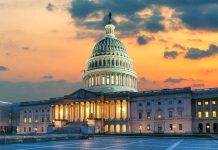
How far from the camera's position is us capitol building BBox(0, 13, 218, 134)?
448ft

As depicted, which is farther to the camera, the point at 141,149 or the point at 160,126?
the point at 160,126

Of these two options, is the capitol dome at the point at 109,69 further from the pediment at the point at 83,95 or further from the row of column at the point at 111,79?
the pediment at the point at 83,95

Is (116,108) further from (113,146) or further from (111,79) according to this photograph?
(113,146)

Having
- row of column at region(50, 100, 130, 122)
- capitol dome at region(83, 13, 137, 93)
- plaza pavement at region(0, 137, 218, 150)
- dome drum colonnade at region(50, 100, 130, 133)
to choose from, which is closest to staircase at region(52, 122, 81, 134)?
dome drum colonnade at region(50, 100, 130, 133)

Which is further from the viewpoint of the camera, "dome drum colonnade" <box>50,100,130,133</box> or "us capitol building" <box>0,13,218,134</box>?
"dome drum colonnade" <box>50,100,130,133</box>

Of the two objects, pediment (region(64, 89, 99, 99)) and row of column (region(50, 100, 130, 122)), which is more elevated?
pediment (region(64, 89, 99, 99))

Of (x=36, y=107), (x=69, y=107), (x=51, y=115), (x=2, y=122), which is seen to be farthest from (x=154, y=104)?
(x=2, y=122)

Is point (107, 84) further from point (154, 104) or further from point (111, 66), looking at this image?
point (154, 104)

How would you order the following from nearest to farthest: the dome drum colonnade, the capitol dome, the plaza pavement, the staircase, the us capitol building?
Answer: 1. the plaza pavement
2. the us capitol building
3. the staircase
4. the dome drum colonnade
5. the capitol dome

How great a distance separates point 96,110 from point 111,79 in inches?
1224

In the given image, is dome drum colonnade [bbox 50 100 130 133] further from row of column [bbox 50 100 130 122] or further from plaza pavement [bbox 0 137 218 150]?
plaza pavement [bbox 0 137 218 150]

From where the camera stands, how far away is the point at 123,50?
19450 cm

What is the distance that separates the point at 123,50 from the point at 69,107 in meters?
50.3

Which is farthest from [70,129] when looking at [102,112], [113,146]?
[113,146]
